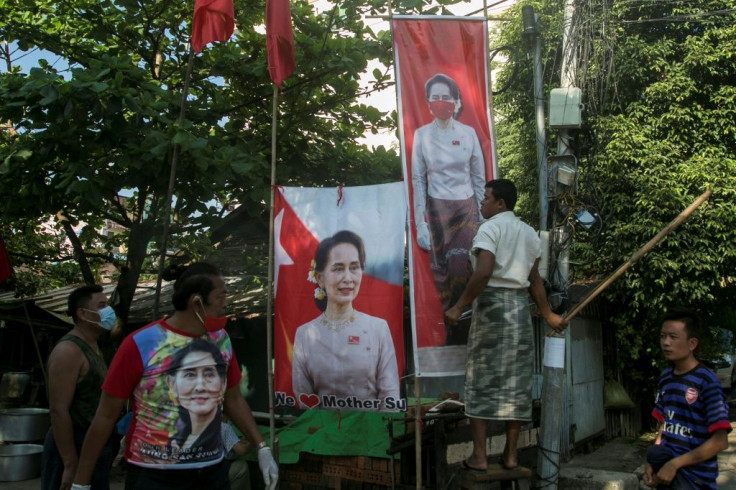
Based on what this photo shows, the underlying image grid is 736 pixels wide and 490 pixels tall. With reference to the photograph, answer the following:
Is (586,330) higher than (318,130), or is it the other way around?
(318,130)

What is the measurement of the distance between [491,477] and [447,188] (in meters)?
1.90

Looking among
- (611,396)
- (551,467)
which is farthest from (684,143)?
(551,467)

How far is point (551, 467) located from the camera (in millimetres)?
5215

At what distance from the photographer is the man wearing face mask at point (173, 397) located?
294cm

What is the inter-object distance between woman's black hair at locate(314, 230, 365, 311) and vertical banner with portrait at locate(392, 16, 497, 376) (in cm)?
36

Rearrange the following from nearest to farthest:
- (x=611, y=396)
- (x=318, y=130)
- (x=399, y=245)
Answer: (x=399, y=245)
(x=318, y=130)
(x=611, y=396)

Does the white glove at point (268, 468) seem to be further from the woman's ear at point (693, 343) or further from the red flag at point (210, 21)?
the red flag at point (210, 21)

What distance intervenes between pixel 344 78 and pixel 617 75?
5953 mm

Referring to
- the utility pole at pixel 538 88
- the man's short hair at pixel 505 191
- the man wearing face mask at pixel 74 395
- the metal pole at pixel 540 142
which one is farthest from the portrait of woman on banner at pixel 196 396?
the utility pole at pixel 538 88

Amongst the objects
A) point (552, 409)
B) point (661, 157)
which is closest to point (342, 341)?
point (552, 409)

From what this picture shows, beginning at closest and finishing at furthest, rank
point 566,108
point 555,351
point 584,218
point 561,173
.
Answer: point 555,351
point 561,173
point 566,108
point 584,218

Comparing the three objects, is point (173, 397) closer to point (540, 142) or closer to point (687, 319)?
point (687, 319)

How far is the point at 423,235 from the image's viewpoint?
14.8 ft

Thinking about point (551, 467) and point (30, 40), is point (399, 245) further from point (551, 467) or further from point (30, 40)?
→ point (30, 40)
